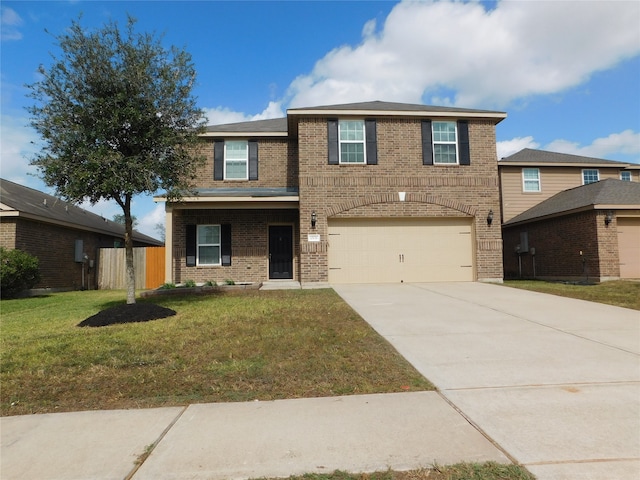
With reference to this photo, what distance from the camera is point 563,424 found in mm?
3203

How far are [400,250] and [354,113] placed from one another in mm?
4918

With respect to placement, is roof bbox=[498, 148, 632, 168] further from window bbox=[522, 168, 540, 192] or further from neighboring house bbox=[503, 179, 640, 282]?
neighboring house bbox=[503, 179, 640, 282]

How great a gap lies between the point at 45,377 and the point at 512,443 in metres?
4.87

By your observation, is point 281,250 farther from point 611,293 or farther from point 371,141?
point 611,293

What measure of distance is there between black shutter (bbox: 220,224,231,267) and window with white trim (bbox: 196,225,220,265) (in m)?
0.21

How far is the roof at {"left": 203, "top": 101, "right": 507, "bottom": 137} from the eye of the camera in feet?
44.3

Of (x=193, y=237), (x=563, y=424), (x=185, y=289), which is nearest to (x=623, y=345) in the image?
(x=563, y=424)

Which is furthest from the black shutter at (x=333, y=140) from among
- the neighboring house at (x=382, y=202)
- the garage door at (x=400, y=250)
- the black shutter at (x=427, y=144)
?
the black shutter at (x=427, y=144)

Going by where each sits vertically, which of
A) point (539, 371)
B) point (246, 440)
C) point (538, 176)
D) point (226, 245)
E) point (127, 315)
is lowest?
point (246, 440)

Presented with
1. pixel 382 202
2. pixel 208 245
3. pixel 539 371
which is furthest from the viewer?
pixel 208 245

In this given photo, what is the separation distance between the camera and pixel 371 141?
13711mm

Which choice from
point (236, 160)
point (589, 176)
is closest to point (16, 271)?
point (236, 160)

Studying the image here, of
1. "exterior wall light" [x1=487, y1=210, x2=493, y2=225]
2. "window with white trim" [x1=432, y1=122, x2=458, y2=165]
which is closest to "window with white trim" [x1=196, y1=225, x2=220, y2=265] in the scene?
"window with white trim" [x1=432, y1=122, x2=458, y2=165]

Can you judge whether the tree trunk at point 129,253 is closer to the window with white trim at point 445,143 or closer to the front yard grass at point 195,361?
the front yard grass at point 195,361
